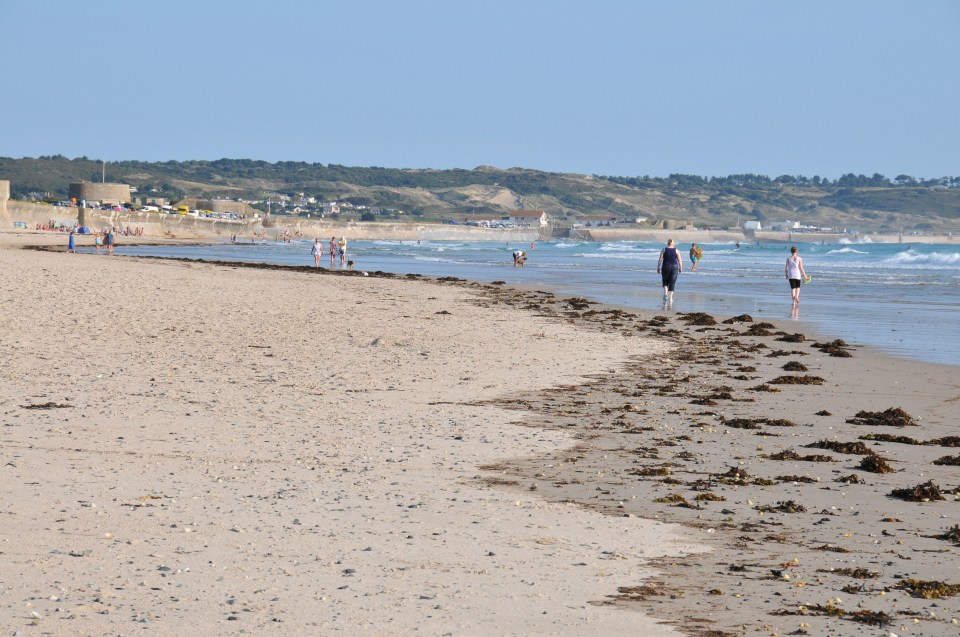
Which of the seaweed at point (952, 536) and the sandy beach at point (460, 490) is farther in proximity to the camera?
the seaweed at point (952, 536)

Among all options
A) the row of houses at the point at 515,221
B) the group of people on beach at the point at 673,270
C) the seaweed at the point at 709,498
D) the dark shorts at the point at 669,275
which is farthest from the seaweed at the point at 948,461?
the row of houses at the point at 515,221

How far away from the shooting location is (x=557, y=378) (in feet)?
34.7

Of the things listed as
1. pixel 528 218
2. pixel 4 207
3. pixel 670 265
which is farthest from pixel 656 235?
pixel 670 265

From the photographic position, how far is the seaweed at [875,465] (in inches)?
262

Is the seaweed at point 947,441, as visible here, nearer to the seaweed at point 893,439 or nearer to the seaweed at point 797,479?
the seaweed at point 893,439

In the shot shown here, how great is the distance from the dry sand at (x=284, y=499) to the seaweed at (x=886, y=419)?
2310mm

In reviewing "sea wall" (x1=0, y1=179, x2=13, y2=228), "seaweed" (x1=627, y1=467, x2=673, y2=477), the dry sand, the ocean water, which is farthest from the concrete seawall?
"seaweed" (x1=627, y1=467, x2=673, y2=477)

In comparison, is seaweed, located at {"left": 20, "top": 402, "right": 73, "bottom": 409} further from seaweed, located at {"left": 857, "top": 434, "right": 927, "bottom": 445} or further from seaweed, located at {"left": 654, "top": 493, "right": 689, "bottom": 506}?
seaweed, located at {"left": 857, "top": 434, "right": 927, "bottom": 445}

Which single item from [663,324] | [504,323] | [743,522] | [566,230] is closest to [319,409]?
[743,522]

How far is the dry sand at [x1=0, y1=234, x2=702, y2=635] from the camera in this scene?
4008 millimetres

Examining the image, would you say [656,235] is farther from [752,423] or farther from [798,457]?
[798,457]

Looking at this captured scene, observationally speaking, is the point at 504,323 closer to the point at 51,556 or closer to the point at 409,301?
the point at 409,301

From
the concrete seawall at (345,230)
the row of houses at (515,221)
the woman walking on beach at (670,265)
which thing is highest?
the row of houses at (515,221)

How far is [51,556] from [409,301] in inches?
640
